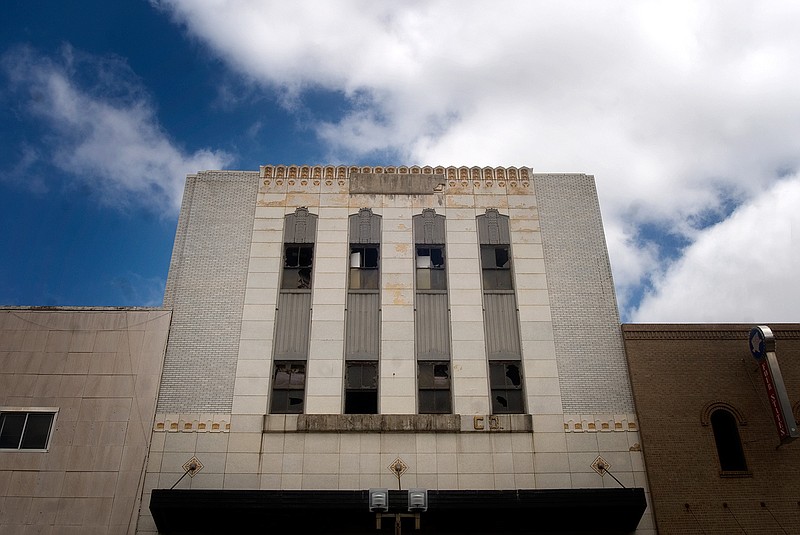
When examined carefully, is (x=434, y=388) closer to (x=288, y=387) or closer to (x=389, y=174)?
(x=288, y=387)

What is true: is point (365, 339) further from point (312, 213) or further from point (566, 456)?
point (566, 456)

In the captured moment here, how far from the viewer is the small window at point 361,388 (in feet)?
69.7

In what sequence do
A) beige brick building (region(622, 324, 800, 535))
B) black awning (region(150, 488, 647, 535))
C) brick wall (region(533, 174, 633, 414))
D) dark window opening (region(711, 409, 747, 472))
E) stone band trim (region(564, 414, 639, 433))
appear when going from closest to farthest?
black awning (region(150, 488, 647, 535)) < beige brick building (region(622, 324, 800, 535)) < dark window opening (region(711, 409, 747, 472)) < stone band trim (region(564, 414, 639, 433)) < brick wall (region(533, 174, 633, 414))

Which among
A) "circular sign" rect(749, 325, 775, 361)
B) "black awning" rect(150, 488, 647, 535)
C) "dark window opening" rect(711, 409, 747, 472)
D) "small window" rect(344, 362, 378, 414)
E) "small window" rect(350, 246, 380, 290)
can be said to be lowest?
"black awning" rect(150, 488, 647, 535)

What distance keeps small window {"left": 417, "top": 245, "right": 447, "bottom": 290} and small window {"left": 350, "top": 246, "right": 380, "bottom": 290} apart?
1575mm

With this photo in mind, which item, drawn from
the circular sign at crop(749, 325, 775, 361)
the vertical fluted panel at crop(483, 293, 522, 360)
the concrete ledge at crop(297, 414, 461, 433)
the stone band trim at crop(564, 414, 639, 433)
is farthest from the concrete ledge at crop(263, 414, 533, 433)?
the circular sign at crop(749, 325, 775, 361)

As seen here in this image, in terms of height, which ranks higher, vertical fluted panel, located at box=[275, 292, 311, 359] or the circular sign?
vertical fluted panel, located at box=[275, 292, 311, 359]

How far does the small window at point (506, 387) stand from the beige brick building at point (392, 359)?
0.07 m

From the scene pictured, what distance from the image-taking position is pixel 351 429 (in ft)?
67.5

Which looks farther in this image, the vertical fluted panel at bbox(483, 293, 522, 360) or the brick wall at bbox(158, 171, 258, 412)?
the vertical fluted panel at bbox(483, 293, 522, 360)

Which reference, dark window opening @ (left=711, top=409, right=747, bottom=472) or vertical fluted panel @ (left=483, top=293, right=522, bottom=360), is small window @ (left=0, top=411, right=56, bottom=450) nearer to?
vertical fluted panel @ (left=483, top=293, right=522, bottom=360)

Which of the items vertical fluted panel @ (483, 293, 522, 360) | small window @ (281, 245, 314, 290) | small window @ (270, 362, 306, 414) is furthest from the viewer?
small window @ (281, 245, 314, 290)

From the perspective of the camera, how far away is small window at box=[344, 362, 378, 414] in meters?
21.2

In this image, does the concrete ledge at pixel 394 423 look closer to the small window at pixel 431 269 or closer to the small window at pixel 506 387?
the small window at pixel 506 387
